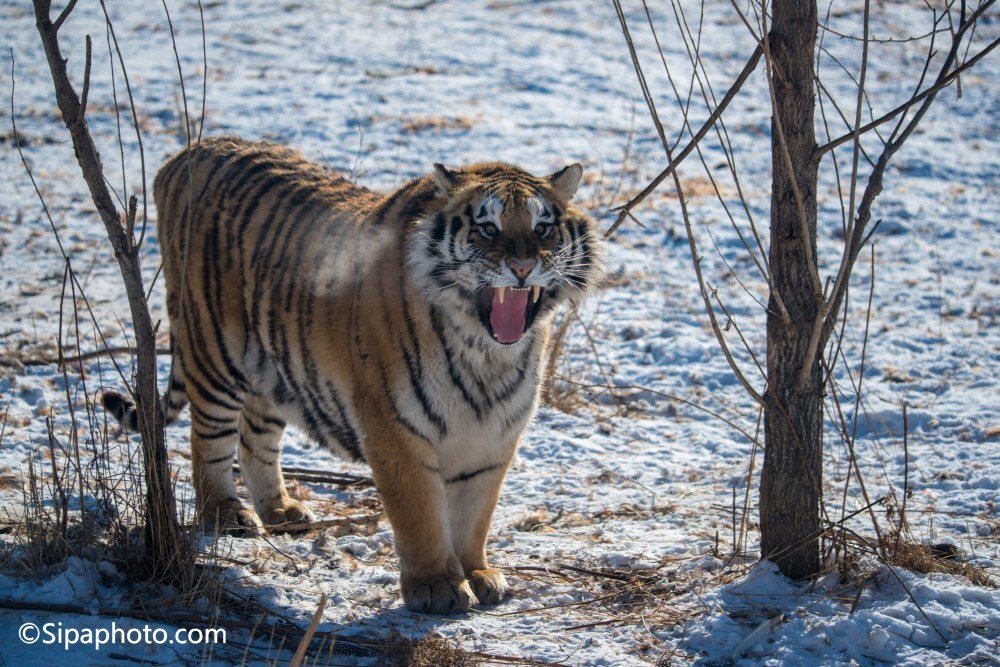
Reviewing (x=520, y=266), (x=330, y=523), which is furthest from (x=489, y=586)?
(x=520, y=266)

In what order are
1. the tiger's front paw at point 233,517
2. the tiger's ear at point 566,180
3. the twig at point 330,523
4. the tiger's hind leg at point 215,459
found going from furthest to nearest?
the tiger's hind leg at point 215,459 < the tiger's front paw at point 233,517 < the twig at point 330,523 < the tiger's ear at point 566,180

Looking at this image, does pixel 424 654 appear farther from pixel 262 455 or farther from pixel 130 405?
pixel 130 405

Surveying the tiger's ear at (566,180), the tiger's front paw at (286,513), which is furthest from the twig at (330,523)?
the tiger's ear at (566,180)

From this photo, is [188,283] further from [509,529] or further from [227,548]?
[509,529]

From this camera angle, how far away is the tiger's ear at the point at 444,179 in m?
3.82

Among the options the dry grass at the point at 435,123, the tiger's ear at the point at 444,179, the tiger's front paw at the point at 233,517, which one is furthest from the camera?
the dry grass at the point at 435,123

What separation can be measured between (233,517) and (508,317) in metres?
1.65

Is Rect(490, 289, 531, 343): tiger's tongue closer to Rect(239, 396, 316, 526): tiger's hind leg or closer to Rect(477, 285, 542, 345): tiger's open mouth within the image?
Rect(477, 285, 542, 345): tiger's open mouth

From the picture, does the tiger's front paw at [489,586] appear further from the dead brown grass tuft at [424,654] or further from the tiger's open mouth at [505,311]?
the tiger's open mouth at [505,311]

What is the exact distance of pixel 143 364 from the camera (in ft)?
10.7

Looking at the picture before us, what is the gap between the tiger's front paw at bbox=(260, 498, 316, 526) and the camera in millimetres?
4547

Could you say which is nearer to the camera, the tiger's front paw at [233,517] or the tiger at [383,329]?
the tiger at [383,329]

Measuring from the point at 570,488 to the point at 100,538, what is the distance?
7.73ft

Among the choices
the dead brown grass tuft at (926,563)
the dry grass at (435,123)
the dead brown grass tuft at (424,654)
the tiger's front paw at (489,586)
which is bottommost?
the tiger's front paw at (489,586)
